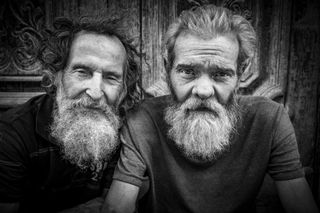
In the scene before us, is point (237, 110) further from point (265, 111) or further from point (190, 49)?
point (190, 49)

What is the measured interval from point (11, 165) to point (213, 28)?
1.29 meters

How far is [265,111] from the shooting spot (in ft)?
4.75

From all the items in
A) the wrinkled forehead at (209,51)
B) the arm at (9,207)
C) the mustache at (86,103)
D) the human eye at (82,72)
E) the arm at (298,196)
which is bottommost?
the arm at (9,207)

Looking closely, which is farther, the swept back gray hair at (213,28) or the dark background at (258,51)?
the dark background at (258,51)

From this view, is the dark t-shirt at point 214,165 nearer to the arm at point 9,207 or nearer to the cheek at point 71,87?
the cheek at point 71,87

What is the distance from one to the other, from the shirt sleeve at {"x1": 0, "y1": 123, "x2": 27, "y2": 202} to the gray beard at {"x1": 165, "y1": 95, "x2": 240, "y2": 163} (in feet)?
2.67

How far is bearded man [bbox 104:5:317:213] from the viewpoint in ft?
4.31

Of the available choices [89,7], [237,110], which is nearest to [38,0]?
[89,7]

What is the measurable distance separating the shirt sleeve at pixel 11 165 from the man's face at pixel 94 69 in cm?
36

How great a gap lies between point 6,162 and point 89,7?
3.86 feet

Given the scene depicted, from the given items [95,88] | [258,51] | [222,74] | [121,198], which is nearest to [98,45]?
[95,88]

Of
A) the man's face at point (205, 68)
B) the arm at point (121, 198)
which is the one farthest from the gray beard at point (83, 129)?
the man's face at point (205, 68)

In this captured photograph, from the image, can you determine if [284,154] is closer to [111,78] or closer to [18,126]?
[111,78]

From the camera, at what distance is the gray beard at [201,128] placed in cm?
132
